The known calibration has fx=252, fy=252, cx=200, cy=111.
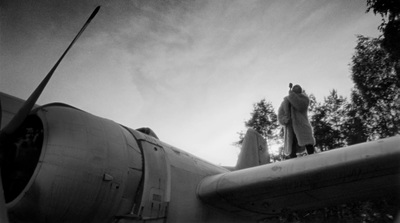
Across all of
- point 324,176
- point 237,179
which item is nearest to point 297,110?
point 324,176

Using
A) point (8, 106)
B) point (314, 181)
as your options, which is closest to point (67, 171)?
point (8, 106)

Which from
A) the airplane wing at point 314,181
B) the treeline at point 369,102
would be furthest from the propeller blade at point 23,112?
the treeline at point 369,102

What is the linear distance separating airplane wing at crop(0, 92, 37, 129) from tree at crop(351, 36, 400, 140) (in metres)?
22.6

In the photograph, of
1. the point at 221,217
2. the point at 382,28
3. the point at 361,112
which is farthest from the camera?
the point at 361,112

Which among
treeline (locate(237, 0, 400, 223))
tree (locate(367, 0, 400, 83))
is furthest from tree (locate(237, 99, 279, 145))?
tree (locate(367, 0, 400, 83))

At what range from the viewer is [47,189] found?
8.54ft

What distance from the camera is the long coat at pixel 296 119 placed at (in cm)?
475

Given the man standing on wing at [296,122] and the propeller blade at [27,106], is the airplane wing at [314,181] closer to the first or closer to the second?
the man standing on wing at [296,122]

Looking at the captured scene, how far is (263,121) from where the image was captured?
31.9 m

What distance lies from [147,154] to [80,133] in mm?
1018

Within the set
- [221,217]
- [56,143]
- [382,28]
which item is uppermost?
[382,28]

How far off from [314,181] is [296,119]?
1.45 metres

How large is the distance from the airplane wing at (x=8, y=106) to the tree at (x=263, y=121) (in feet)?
96.1

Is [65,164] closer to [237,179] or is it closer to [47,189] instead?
[47,189]
